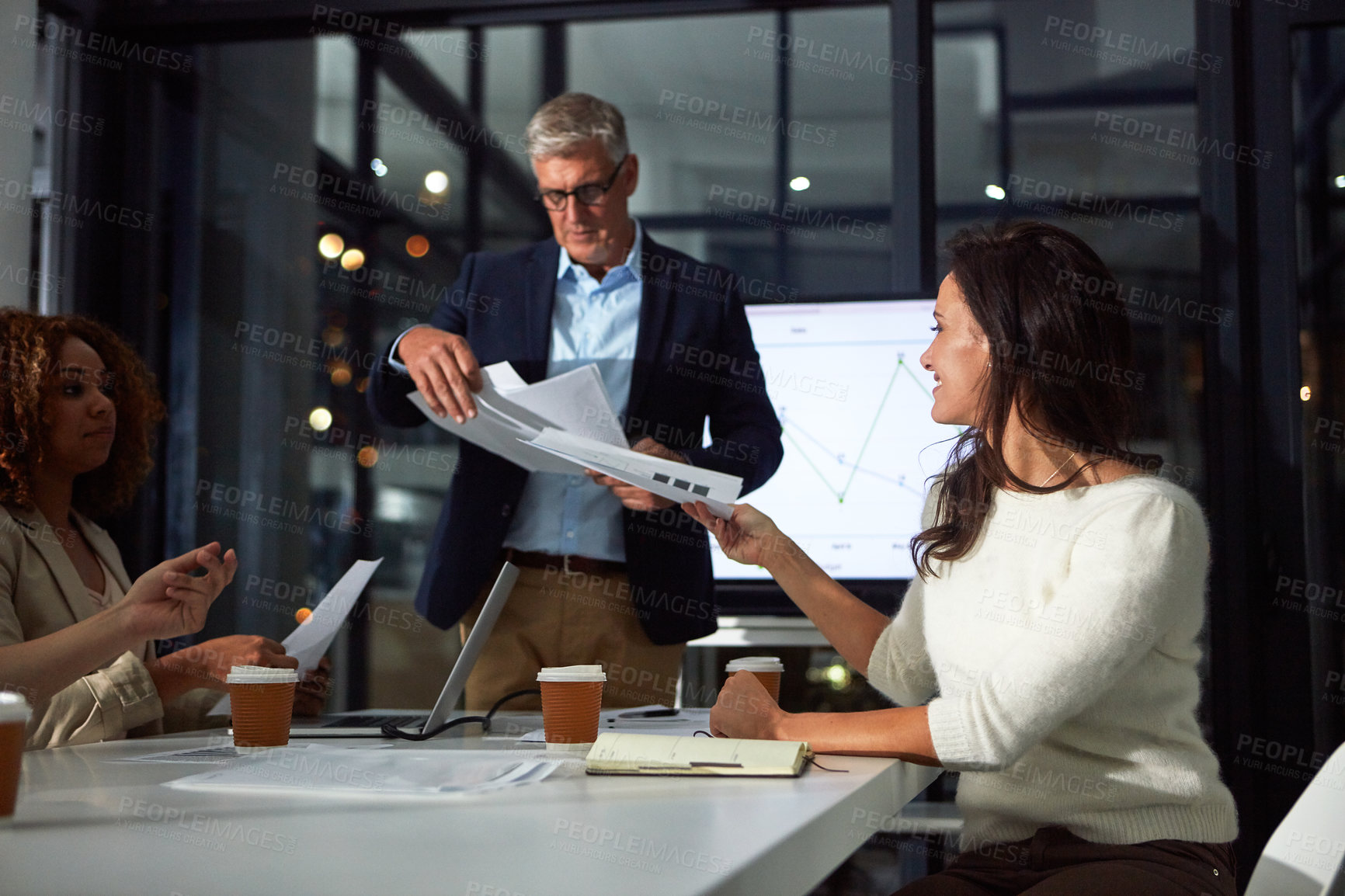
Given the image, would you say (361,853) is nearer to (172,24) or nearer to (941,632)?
(941,632)

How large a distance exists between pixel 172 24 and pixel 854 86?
7.36ft

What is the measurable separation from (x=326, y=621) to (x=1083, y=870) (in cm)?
112

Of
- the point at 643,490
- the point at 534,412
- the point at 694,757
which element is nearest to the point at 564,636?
the point at 643,490

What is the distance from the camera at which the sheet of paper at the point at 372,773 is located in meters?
1.03

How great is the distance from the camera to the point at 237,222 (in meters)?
3.89

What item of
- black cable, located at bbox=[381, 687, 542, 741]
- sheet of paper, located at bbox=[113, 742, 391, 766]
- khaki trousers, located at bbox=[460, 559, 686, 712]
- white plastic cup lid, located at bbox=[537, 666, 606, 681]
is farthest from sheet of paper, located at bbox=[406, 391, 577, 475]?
sheet of paper, located at bbox=[113, 742, 391, 766]

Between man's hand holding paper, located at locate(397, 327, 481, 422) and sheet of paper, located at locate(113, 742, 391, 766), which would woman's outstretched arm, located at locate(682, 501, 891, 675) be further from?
sheet of paper, located at locate(113, 742, 391, 766)

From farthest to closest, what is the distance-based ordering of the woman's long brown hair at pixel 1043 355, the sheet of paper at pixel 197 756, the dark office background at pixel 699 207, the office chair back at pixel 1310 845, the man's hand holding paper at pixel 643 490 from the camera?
the dark office background at pixel 699 207
the man's hand holding paper at pixel 643 490
the woman's long brown hair at pixel 1043 355
the sheet of paper at pixel 197 756
the office chair back at pixel 1310 845

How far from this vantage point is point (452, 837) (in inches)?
33.2

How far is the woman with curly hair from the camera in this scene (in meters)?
1.54

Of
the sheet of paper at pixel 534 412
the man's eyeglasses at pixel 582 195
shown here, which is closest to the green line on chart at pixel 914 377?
the man's eyeglasses at pixel 582 195

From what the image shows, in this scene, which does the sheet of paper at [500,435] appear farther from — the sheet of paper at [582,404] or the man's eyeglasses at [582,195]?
the man's eyeglasses at [582,195]

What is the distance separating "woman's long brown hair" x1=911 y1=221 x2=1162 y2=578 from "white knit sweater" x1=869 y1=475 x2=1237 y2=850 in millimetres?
93

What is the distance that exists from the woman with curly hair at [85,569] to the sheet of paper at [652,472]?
1.69ft
